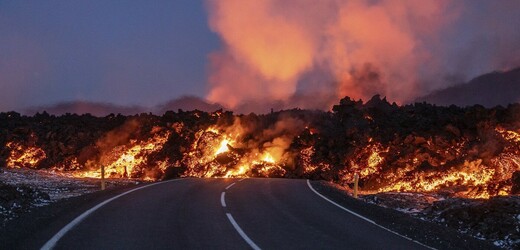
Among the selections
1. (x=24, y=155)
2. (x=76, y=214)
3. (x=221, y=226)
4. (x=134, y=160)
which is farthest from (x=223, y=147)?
(x=221, y=226)

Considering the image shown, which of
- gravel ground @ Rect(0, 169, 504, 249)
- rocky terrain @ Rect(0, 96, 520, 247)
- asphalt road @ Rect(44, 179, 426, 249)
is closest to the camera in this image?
asphalt road @ Rect(44, 179, 426, 249)

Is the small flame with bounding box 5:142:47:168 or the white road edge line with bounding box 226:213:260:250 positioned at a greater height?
the small flame with bounding box 5:142:47:168

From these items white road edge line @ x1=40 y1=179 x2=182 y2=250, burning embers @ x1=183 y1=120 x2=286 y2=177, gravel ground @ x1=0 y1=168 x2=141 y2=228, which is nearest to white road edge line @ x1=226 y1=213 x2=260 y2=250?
white road edge line @ x1=40 y1=179 x2=182 y2=250

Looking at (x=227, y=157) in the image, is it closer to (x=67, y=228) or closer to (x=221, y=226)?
(x=221, y=226)

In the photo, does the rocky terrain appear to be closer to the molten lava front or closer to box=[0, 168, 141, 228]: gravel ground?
the molten lava front

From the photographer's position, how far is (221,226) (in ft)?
38.3

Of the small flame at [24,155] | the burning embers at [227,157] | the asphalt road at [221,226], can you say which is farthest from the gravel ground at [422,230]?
the small flame at [24,155]

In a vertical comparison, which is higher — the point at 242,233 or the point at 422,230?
the point at 242,233

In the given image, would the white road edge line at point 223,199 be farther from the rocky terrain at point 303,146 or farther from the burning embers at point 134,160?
the burning embers at point 134,160

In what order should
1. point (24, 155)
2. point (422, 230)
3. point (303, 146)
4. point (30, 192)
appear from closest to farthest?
point (422, 230) < point (30, 192) < point (303, 146) < point (24, 155)

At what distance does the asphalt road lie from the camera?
9727 millimetres

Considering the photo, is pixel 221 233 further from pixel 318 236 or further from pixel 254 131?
pixel 254 131

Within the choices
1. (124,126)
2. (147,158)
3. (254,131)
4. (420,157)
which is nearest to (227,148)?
(254,131)

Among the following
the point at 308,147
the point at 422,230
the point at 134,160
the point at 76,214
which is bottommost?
the point at 422,230
